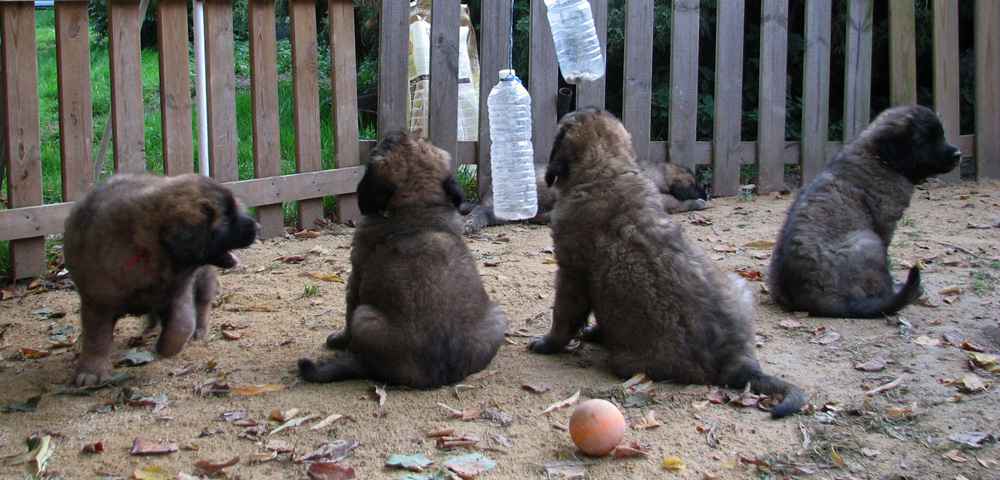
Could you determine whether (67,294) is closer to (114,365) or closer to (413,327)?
(114,365)

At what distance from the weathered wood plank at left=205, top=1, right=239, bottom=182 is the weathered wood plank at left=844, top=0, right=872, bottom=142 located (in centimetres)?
621

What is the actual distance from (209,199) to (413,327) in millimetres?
1118

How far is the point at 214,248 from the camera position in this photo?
3979 millimetres

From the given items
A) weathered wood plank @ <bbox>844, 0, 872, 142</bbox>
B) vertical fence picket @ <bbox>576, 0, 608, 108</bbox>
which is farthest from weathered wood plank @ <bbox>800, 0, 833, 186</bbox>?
vertical fence picket @ <bbox>576, 0, 608, 108</bbox>

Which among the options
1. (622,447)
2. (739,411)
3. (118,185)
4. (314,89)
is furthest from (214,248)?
(314,89)

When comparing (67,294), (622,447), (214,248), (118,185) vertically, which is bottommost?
(622,447)

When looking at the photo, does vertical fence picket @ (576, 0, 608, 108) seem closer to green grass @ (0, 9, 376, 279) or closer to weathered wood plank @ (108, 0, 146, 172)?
green grass @ (0, 9, 376, 279)

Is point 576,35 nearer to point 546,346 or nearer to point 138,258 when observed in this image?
point 546,346

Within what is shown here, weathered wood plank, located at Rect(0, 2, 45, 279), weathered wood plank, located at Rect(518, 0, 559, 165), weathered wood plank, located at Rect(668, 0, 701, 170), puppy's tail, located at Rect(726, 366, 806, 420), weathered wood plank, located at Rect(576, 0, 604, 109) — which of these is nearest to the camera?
puppy's tail, located at Rect(726, 366, 806, 420)

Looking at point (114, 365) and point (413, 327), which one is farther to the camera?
point (114, 365)

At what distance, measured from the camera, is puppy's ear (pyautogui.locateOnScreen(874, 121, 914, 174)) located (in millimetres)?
5730

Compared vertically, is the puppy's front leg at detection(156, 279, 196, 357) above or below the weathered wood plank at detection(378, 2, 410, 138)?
below

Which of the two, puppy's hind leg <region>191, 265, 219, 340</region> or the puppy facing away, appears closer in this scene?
puppy's hind leg <region>191, 265, 219, 340</region>

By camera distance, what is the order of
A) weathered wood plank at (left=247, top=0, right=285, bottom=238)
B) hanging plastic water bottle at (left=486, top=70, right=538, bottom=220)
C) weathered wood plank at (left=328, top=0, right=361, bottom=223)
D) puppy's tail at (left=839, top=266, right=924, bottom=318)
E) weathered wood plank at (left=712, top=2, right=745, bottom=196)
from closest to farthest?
puppy's tail at (left=839, top=266, right=924, bottom=318) → weathered wood plank at (left=247, top=0, right=285, bottom=238) → weathered wood plank at (left=328, top=0, right=361, bottom=223) → hanging plastic water bottle at (left=486, top=70, right=538, bottom=220) → weathered wood plank at (left=712, top=2, right=745, bottom=196)
